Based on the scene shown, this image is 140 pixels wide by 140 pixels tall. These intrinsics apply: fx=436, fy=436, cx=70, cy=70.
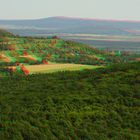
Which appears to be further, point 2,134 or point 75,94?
point 75,94

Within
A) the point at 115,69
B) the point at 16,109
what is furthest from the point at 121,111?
the point at 115,69

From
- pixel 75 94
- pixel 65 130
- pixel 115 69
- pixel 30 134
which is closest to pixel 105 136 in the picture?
pixel 65 130

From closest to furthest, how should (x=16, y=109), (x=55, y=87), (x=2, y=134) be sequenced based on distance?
(x=2, y=134) < (x=16, y=109) < (x=55, y=87)

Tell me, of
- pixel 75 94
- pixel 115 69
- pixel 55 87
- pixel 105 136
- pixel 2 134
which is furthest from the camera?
pixel 115 69

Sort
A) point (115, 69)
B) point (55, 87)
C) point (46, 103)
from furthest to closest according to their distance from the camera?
point (115, 69), point (55, 87), point (46, 103)

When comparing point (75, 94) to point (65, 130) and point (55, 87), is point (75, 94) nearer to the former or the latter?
point (55, 87)

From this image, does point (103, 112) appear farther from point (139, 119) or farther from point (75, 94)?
point (75, 94)

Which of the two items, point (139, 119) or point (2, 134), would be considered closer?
point (2, 134)

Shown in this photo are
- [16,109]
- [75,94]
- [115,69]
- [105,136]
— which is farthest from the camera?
[115,69]
